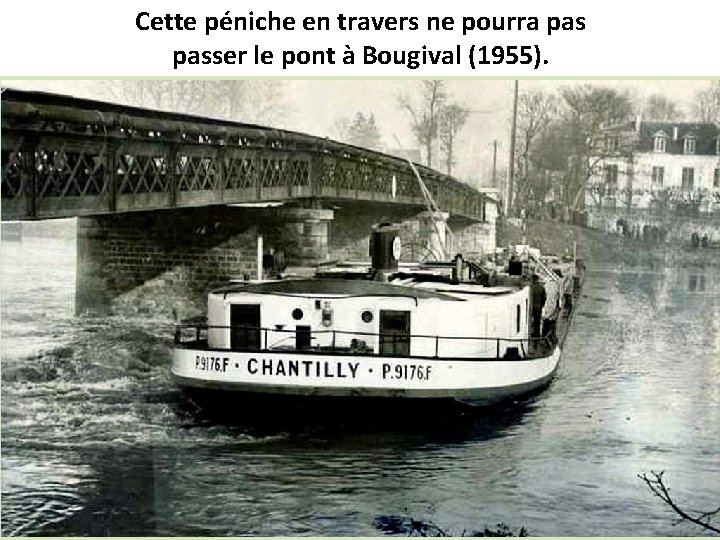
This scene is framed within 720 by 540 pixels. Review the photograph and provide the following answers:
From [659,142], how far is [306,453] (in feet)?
20.3

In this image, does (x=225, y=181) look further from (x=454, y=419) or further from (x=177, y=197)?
(x=454, y=419)

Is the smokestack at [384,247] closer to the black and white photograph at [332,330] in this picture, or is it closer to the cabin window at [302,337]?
the black and white photograph at [332,330]

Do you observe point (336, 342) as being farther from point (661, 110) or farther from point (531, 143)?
point (531, 143)

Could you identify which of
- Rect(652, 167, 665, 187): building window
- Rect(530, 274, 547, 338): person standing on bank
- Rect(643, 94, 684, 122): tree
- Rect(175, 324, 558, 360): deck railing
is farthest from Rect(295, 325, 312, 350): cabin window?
Rect(652, 167, 665, 187): building window

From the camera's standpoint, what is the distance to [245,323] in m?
11.7

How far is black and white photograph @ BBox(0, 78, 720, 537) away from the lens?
8891mm

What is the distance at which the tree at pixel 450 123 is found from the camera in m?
11.8

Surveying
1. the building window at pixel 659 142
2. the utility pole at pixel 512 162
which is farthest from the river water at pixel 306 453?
the utility pole at pixel 512 162

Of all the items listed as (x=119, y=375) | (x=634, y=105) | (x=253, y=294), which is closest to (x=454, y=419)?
(x=253, y=294)

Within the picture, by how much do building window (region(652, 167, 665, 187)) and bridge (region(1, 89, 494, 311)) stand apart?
5.29 meters

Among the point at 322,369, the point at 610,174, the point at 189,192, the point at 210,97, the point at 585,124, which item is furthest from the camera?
the point at 610,174

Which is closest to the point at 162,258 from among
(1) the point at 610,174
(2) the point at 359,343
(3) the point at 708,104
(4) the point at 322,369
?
(2) the point at 359,343

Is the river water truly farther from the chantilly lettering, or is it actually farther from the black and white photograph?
the chantilly lettering
